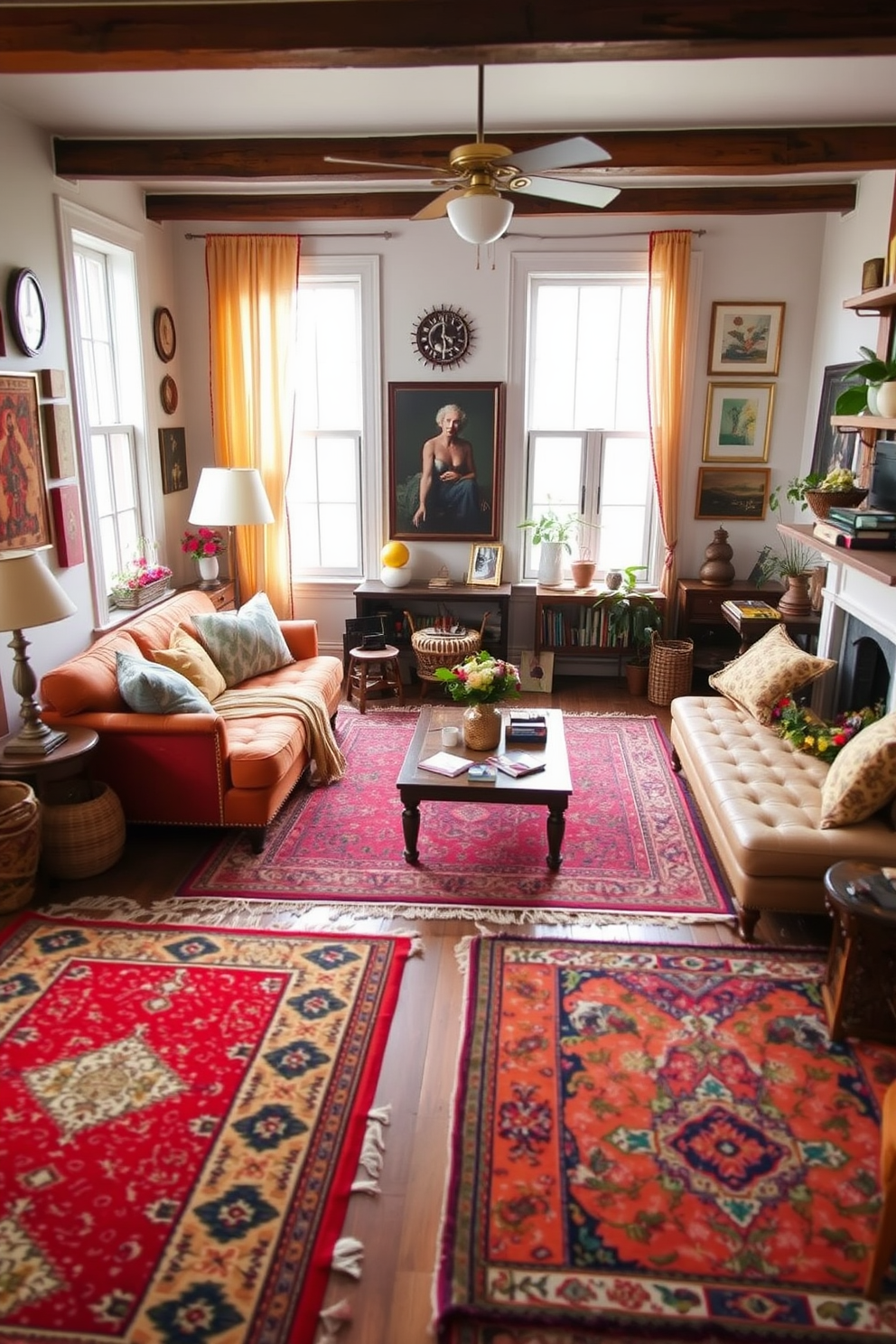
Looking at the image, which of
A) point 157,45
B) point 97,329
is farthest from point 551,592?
point 157,45

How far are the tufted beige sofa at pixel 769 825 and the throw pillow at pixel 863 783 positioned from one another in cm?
5

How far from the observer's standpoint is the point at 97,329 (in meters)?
5.36

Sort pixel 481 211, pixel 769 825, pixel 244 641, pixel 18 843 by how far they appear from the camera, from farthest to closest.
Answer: pixel 244 641, pixel 18 843, pixel 769 825, pixel 481 211

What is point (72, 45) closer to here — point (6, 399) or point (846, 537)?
point (6, 399)

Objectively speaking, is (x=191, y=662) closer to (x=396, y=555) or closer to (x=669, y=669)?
(x=396, y=555)

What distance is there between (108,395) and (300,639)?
1796 mm

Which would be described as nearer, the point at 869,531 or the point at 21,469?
the point at 869,531

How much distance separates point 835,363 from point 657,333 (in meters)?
1.11

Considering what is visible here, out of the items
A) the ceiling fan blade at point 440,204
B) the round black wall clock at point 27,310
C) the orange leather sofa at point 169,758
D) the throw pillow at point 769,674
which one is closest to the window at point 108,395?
the round black wall clock at point 27,310

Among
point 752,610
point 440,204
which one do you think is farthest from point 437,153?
point 752,610

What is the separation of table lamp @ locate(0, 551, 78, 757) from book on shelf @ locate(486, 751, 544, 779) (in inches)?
70.3

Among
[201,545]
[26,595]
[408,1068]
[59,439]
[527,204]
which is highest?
[527,204]

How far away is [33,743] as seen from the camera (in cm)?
372

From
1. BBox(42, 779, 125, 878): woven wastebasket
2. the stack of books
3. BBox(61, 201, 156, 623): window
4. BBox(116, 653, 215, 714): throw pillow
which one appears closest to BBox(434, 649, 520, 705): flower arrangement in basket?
the stack of books
